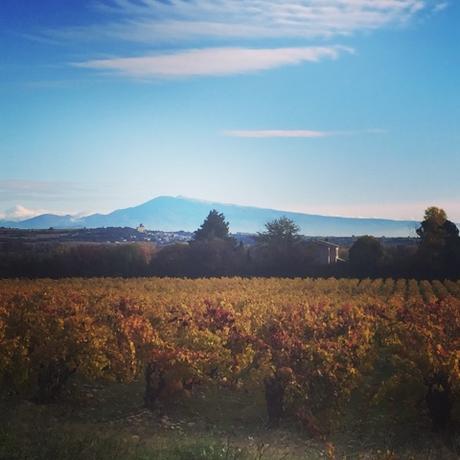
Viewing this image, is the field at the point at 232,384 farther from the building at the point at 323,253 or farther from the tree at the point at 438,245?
the building at the point at 323,253

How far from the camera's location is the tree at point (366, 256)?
248ft

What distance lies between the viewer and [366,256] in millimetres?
75562

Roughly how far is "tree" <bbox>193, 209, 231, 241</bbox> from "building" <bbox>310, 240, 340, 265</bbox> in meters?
16.1

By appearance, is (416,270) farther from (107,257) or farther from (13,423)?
(13,423)

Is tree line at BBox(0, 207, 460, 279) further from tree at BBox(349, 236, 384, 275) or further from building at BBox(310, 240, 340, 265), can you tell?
building at BBox(310, 240, 340, 265)

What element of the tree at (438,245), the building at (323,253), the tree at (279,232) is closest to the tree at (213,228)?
the tree at (279,232)

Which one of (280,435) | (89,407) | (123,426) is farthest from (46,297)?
(280,435)

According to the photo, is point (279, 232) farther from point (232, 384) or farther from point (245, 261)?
point (232, 384)

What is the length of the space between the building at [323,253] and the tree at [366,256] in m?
3.29

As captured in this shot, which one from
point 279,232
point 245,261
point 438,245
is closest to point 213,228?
point 279,232

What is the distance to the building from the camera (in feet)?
258

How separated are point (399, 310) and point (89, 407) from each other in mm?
16037

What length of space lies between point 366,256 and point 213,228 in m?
31.1

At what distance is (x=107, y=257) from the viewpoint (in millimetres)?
73750
